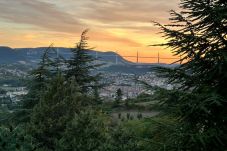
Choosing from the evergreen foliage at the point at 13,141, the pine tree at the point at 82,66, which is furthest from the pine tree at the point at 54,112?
the evergreen foliage at the point at 13,141

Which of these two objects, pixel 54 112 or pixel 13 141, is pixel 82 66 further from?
pixel 13 141

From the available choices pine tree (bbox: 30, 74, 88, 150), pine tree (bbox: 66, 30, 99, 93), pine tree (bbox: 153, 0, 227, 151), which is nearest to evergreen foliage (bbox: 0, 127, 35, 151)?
pine tree (bbox: 153, 0, 227, 151)

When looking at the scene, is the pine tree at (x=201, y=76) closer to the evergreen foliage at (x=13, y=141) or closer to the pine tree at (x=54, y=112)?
the evergreen foliage at (x=13, y=141)

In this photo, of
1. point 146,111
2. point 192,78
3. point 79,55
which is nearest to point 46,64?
point 79,55

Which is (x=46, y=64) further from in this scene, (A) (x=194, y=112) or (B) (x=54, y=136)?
(A) (x=194, y=112)

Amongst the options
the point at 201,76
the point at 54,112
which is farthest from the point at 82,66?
the point at 201,76
